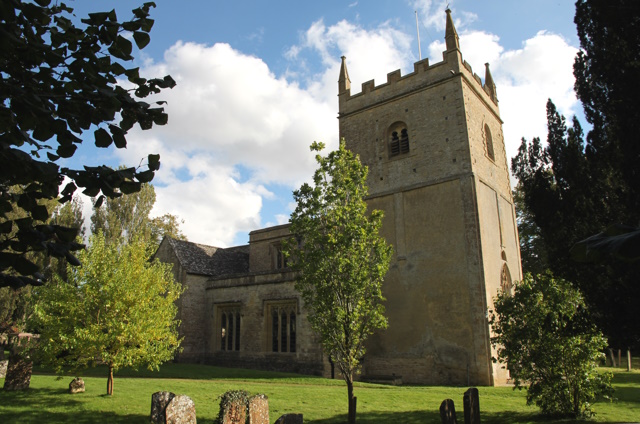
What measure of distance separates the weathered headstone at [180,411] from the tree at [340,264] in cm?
340

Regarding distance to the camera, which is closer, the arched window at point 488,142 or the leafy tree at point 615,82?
the leafy tree at point 615,82

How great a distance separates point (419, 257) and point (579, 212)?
9350 millimetres

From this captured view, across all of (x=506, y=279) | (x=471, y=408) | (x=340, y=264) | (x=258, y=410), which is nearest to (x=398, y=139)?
(x=506, y=279)

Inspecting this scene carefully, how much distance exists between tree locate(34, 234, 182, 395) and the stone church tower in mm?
11702

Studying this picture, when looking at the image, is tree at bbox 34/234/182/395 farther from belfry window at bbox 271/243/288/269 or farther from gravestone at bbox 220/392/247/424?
belfry window at bbox 271/243/288/269

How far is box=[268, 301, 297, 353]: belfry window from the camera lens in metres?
22.7

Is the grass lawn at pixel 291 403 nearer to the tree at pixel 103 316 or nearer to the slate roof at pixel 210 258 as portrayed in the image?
the tree at pixel 103 316

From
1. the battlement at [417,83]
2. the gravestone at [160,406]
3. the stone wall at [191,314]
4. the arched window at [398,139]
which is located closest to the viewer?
the gravestone at [160,406]

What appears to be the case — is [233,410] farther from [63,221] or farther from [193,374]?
[63,221]

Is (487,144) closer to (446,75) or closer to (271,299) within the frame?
(446,75)

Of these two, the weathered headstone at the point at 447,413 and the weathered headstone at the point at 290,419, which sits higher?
the weathered headstone at the point at 290,419

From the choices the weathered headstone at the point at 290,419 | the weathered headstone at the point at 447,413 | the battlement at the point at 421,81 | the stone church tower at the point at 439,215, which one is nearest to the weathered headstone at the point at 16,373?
the weathered headstone at the point at 290,419

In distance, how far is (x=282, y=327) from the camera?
23.2 meters

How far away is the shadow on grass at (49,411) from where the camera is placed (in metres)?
10.2
